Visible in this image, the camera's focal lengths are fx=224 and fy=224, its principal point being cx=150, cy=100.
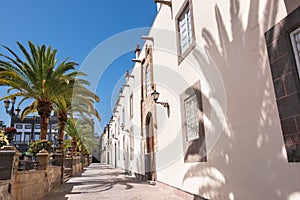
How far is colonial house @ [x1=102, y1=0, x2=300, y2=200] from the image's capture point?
11.9 feet

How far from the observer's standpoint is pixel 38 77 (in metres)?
12.1

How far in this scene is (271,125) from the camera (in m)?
3.88

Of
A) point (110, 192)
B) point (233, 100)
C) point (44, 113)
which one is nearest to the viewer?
point (233, 100)

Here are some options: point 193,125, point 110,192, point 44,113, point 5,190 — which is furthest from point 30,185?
point 44,113

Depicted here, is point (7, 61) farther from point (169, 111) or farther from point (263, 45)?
point (263, 45)

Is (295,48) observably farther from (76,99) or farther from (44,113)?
(76,99)

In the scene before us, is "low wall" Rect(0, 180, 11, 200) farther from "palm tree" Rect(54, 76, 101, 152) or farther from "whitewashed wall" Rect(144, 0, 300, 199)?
"palm tree" Rect(54, 76, 101, 152)

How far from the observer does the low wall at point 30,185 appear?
18.4 ft

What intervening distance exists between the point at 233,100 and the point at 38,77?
1071 centimetres

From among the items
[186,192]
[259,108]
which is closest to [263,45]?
[259,108]

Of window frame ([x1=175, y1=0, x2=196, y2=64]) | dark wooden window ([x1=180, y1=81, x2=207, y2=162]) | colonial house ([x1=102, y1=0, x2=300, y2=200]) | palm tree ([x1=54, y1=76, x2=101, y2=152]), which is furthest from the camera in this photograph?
palm tree ([x1=54, y1=76, x2=101, y2=152])

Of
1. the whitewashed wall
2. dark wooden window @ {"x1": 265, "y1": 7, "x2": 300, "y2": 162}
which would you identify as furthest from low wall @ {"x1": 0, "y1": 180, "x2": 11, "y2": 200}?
dark wooden window @ {"x1": 265, "y1": 7, "x2": 300, "y2": 162}

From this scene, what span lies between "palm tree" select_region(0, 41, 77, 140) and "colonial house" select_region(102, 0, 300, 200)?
6.61m

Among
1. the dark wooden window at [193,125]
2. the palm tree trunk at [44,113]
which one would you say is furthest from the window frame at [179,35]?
the palm tree trunk at [44,113]
